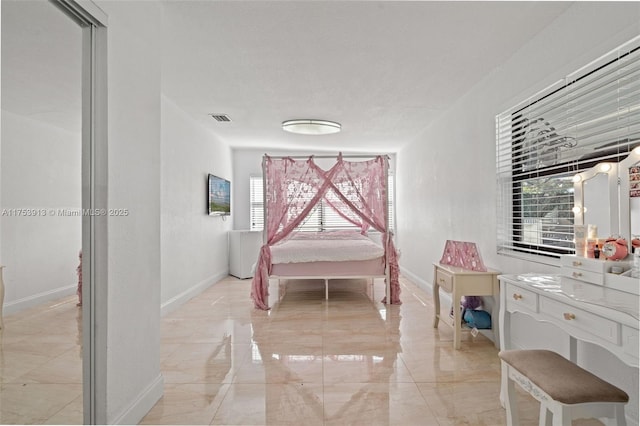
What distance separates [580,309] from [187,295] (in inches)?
168

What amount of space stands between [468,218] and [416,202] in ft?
7.09

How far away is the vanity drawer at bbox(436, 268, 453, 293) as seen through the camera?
3166 mm

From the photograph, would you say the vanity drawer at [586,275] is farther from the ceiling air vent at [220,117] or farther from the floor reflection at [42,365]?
the ceiling air vent at [220,117]

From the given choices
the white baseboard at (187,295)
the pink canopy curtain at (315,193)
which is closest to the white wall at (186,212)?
the white baseboard at (187,295)

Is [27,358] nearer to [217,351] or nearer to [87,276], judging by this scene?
[87,276]

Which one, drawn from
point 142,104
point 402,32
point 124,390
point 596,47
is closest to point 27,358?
point 124,390

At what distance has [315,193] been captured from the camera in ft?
14.8

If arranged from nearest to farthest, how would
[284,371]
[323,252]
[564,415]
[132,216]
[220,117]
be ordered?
[564,415] → [132,216] → [284,371] → [323,252] → [220,117]

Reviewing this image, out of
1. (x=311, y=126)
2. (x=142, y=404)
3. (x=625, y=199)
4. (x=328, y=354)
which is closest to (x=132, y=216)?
(x=142, y=404)

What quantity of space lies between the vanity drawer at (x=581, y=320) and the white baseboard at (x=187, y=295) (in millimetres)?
3623

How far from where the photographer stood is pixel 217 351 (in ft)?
9.64

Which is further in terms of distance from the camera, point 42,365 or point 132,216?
point 132,216

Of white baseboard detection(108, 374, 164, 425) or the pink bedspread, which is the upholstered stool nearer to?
white baseboard detection(108, 374, 164, 425)

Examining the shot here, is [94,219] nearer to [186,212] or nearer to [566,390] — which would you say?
[566,390]
